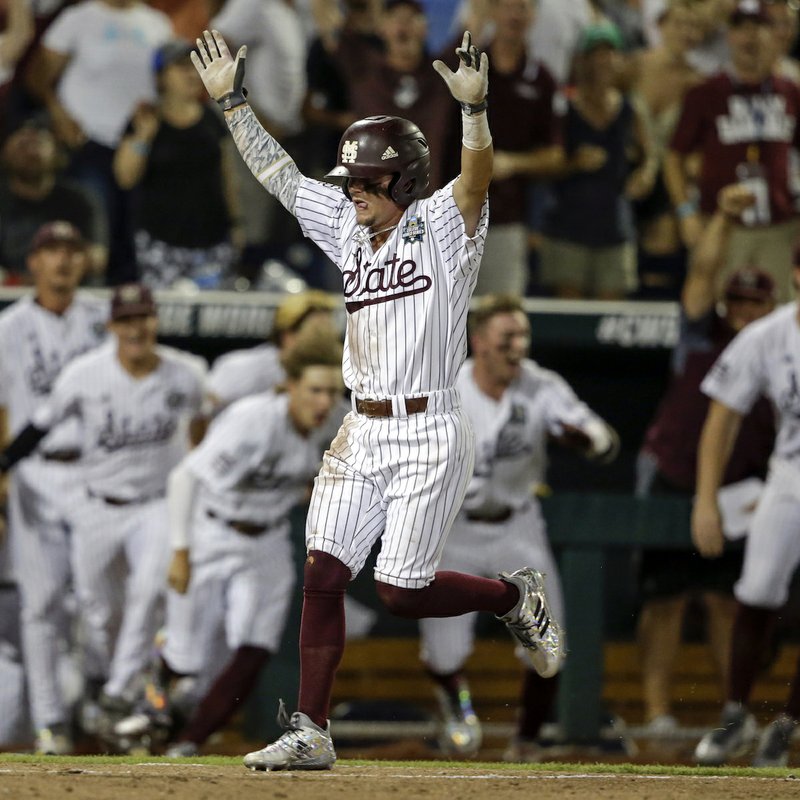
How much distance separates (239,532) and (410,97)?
7.45 ft

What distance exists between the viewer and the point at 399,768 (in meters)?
4.69

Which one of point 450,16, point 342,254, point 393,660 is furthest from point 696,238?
point 342,254

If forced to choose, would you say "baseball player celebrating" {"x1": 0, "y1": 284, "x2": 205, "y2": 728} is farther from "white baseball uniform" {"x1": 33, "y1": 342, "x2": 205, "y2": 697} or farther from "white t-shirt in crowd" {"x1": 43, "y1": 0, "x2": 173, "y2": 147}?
"white t-shirt in crowd" {"x1": 43, "y1": 0, "x2": 173, "y2": 147}

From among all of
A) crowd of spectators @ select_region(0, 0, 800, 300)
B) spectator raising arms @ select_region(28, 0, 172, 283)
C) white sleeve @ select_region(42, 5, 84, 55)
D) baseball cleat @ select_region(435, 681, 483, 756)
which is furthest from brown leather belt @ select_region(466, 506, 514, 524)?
white sleeve @ select_region(42, 5, 84, 55)

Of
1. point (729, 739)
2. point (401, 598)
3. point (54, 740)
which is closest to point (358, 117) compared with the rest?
point (54, 740)

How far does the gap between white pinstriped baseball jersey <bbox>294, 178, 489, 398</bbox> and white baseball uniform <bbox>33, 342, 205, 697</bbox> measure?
2798mm

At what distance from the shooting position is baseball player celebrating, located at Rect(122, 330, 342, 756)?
6051 millimetres

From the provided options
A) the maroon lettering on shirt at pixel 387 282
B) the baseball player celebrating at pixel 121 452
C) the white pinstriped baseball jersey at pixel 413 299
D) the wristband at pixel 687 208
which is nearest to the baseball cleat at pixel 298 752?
the white pinstriped baseball jersey at pixel 413 299

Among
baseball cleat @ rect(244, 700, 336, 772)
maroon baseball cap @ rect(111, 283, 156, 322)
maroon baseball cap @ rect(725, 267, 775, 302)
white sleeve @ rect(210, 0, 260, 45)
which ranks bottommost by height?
baseball cleat @ rect(244, 700, 336, 772)

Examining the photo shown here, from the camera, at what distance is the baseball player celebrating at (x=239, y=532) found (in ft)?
19.9

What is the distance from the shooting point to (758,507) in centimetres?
595

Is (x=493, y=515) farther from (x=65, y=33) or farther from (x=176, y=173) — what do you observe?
(x=65, y=33)

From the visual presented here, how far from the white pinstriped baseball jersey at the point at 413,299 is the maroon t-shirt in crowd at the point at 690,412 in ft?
9.47

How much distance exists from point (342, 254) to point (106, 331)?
3.13 m
